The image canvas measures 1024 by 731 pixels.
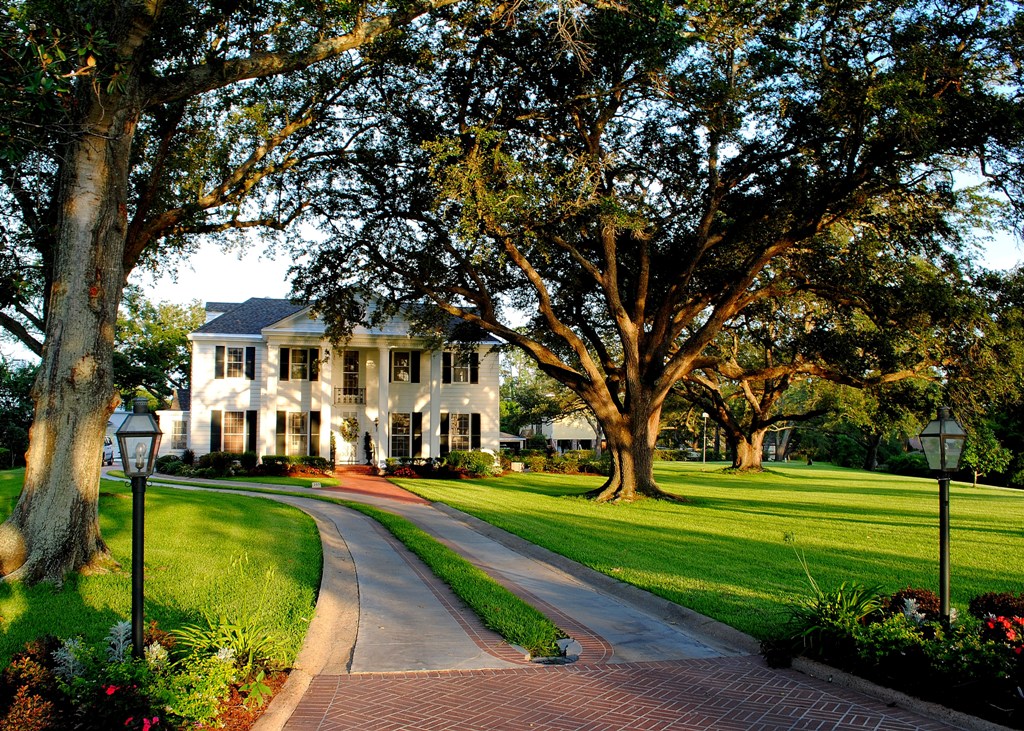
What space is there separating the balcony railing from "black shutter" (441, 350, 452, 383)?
3.99m

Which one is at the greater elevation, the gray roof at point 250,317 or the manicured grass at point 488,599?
the gray roof at point 250,317

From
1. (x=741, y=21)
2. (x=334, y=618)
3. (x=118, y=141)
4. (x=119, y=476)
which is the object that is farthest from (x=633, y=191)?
(x=119, y=476)

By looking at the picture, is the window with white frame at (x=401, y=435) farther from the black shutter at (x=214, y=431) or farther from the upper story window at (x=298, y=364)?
the black shutter at (x=214, y=431)

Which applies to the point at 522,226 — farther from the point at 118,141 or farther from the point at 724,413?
the point at 724,413

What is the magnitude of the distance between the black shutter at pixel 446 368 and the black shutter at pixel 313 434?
6.47 metres

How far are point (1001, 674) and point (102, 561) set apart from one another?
9.95 metres

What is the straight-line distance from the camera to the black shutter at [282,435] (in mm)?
35188

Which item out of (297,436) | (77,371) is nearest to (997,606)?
(77,371)

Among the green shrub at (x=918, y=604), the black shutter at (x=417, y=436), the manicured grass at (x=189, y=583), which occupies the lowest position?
the manicured grass at (x=189, y=583)

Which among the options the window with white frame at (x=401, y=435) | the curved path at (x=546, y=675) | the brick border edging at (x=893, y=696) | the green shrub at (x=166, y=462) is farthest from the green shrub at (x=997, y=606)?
the green shrub at (x=166, y=462)

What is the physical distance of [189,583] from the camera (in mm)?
9242

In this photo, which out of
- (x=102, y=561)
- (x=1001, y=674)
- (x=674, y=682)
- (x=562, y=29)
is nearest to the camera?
(x=1001, y=674)

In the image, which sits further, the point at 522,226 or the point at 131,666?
the point at 522,226

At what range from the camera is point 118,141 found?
10039 millimetres
